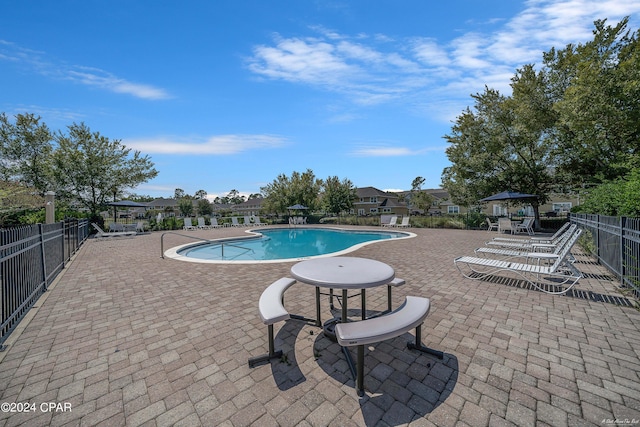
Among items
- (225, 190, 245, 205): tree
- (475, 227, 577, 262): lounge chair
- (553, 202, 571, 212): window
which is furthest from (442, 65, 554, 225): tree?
(225, 190, 245, 205): tree

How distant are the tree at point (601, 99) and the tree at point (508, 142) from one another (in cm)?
124

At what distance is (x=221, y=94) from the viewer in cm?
1308

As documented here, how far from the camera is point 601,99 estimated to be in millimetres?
11266

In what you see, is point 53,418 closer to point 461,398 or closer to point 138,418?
point 138,418

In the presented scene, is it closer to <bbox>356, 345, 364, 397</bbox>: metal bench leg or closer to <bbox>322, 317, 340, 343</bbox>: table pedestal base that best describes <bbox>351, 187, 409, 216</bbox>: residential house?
<bbox>322, 317, 340, 343</bbox>: table pedestal base

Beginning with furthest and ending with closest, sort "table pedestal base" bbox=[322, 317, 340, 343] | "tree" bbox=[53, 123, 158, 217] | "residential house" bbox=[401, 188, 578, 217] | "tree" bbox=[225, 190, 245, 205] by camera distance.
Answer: "tree" bbox=[225, 190, 245, 205], "residential house" bbox=[401, 188, 578, 217], "tree" bbox=[53, 123, 158, 217], "table pedestal base" bbox=[322, 317, 340, 343]

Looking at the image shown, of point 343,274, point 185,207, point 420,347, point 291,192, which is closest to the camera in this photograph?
point 420,347

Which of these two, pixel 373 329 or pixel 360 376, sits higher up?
pixel 373 329

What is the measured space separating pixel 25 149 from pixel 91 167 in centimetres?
769

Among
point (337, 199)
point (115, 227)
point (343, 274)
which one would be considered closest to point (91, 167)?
point (115, 227)

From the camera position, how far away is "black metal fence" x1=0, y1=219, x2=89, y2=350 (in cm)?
330

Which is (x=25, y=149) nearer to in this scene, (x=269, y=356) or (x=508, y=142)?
(x=269, y=356)

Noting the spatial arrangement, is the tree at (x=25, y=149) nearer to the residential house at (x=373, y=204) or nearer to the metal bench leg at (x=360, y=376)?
the metal bench leg at (x=360, y=376)

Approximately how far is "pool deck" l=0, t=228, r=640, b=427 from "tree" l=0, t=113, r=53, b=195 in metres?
24.1
